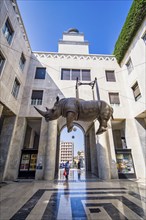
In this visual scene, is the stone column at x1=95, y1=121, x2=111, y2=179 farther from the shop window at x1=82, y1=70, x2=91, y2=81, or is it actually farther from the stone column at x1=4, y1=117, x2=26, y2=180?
the stone column at x1=4, y1=117, x2=26, y2=180

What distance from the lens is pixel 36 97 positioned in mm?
12633

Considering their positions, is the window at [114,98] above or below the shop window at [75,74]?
below

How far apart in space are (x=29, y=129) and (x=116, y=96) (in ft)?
36.0

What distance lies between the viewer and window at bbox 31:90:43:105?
12.3 meters

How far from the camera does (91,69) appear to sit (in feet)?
47.0

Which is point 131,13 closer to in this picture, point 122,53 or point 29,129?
point 122,53

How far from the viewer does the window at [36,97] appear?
12345 mm

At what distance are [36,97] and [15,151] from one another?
5533mm

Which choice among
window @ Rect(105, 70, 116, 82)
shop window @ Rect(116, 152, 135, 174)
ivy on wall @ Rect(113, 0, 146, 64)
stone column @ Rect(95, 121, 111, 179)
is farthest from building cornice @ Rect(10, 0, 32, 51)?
shop window @ Rect(116, 152, 135, 174)

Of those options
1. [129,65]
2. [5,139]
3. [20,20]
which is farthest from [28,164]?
[129,65]

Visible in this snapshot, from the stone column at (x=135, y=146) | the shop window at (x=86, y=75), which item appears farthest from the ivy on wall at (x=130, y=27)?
the stone column at (x=135, y=146)

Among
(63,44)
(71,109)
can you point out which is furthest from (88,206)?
(63,44)

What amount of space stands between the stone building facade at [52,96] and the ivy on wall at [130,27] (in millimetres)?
551

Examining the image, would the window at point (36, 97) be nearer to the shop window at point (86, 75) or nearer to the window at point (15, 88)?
the window at point (15, 88)
